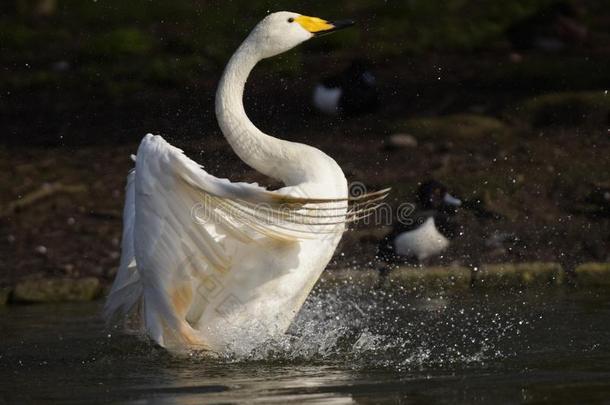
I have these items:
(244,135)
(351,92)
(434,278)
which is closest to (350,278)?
(434,278)

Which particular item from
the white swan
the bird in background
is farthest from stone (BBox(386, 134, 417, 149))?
the white swan

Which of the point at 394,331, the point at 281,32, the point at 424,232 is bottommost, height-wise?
the point at 424,232

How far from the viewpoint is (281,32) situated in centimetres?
740

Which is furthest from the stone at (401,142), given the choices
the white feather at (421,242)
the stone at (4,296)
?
the stone at (4,296)

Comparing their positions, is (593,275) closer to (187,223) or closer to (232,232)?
(232,232)

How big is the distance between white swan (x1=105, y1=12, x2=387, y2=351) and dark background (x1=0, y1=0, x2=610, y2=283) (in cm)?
312

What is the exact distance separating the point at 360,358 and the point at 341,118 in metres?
6.58

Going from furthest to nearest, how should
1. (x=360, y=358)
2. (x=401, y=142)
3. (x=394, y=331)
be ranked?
(x=401, y=142) → (x=394, y=331) → (x=360, y=358)

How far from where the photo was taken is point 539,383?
588 centimetres

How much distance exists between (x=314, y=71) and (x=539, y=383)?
895 cm

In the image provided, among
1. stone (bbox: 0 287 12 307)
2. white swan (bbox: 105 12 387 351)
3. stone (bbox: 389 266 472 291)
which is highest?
white swan (bbox: 105 12 387 351)

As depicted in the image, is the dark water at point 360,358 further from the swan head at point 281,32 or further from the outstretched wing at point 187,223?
the swan head at point 281,32

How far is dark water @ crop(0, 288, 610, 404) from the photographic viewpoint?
19.1 ft

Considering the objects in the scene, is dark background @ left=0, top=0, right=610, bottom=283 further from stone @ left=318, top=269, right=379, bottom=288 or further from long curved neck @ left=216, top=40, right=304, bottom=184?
long curved neck @ left=216, top=40, right=304, bottom=184
